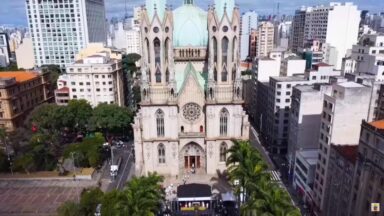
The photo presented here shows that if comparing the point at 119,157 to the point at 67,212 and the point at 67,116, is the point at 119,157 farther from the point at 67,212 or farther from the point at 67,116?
the point at 67,212

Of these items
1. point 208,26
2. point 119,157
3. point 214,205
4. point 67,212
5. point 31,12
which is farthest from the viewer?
point 31,12

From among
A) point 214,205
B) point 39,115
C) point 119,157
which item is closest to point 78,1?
point 39,115

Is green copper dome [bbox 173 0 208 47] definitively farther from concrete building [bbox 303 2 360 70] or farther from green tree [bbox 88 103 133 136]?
concrete building [bbox 303 2 360 70]

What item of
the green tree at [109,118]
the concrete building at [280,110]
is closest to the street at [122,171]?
the green tree at [109,118]

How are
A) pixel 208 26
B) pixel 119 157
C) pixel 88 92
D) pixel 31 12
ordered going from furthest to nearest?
pixel 31 12 < pixel 88 92 < pixel 119 157 < pixel 208 26

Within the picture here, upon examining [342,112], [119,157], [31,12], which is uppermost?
[31,12]

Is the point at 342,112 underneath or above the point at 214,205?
above
